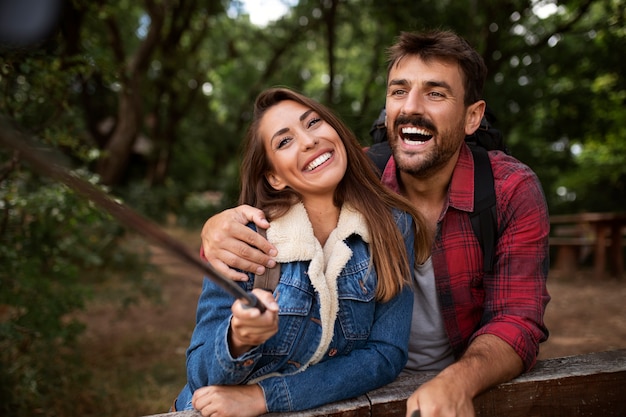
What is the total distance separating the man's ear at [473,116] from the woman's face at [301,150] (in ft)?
2.47

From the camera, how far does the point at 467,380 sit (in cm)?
160

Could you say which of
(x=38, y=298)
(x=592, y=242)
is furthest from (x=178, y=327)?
(x=592, y=242)

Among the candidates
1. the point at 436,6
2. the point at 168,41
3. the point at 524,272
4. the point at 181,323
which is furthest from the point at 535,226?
the point at 168,41

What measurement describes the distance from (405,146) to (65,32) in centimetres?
547

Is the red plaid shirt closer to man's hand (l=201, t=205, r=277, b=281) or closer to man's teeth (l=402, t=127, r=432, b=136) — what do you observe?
man's teeth (l=402, t=127, r=432, b=136)

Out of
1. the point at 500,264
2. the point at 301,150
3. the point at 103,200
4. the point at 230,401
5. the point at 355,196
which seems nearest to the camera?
the point at 103,200

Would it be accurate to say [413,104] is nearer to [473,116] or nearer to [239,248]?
[473,116]

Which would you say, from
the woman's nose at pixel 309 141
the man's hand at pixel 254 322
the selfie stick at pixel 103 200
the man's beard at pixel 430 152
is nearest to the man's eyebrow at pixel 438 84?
the man's beard at pixel 430 152

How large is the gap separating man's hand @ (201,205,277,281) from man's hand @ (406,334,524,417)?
58 cm

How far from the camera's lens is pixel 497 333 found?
1.86 metres

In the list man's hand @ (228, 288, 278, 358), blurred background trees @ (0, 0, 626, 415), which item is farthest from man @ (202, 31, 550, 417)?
blurred background trees @ (0, 0, 626, 415)

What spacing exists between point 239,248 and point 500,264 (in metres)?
1.01

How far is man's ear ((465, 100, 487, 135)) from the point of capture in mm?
2377

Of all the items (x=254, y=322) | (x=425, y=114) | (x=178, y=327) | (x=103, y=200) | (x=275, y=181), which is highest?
(x=425, y=114)
